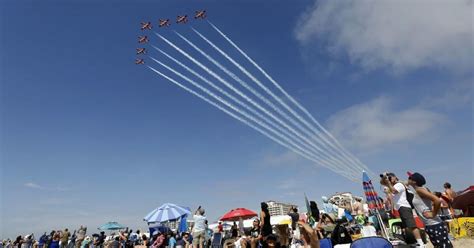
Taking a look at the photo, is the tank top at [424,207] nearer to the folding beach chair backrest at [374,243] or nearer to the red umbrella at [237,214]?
the folding beach chair backrest at [374,243]

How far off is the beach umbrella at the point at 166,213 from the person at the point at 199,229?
638 centimetres

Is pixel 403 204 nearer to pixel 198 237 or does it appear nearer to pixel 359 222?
pixel 198 237

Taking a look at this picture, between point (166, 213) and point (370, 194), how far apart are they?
Result: 40.0ft

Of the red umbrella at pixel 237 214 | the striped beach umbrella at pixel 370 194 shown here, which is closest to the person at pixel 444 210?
the striped beach umbrella at pixel 370 194

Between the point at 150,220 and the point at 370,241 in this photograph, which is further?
the point at 150,220

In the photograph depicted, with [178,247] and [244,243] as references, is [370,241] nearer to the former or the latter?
[244,243]

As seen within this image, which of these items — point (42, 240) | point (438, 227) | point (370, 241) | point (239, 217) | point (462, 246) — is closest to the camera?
point (370, 241)

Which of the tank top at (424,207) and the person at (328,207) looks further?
the person at (328,207)

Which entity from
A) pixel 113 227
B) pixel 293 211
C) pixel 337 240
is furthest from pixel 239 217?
pixel 113 227

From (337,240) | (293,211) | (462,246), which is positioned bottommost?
(462,246)

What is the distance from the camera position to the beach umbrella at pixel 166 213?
63.1 ft

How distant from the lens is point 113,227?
2888 cm

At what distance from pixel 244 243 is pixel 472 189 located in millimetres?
10657

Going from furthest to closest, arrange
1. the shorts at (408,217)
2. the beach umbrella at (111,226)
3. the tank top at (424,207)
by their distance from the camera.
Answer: the beach umbrella at (111,226)
the shorts at (408,217)
the tank top at (424,207)
